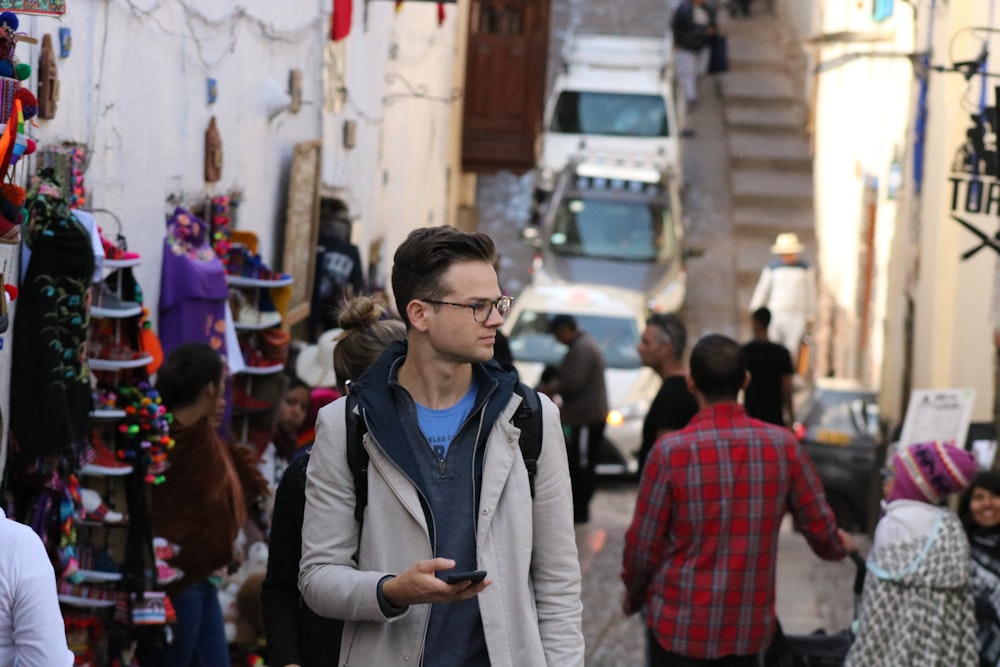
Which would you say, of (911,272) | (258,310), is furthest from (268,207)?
(911,272)

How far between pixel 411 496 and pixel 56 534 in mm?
2521

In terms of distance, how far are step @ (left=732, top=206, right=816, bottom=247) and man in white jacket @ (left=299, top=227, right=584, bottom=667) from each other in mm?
22652

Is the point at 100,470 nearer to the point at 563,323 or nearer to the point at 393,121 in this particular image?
the point at 563,323

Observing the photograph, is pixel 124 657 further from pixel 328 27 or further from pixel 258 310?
pixel 328 27

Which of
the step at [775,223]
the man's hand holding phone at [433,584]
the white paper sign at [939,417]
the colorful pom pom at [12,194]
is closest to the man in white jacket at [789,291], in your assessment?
the step at [775,223]

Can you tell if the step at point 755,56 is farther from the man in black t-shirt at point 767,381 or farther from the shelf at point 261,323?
the shelf at point 261,323

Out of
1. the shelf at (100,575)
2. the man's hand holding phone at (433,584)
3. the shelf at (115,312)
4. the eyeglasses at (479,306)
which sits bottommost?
the shelf at (100,575)

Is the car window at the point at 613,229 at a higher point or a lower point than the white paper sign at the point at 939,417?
higher

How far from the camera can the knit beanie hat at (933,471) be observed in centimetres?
642

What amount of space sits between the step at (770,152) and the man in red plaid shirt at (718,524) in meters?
22.0

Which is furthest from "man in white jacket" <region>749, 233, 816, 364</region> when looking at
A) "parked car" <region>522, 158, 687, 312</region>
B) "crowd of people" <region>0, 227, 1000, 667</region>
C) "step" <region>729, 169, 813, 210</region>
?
"crowd of people" <region>0, 227, 1000, 667</region>

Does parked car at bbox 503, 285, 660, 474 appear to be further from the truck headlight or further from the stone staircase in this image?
the stone staircase

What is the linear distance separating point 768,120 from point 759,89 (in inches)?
50.8

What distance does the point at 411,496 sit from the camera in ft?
12.0
